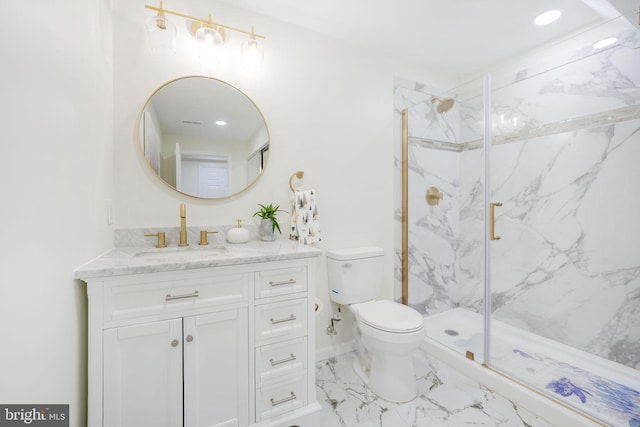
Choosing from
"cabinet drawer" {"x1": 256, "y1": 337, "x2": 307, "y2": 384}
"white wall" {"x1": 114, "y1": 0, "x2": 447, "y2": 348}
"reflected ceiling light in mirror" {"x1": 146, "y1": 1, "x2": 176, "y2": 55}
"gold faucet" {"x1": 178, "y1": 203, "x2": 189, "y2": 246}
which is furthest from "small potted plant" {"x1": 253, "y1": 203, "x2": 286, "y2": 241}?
"reflected ceiling light in mirror" {"x1": 146, "y1": 1, "x2": 176, "y2": 55}

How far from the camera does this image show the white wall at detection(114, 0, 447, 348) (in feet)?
4.98

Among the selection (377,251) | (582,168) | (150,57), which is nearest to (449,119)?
(582,168)

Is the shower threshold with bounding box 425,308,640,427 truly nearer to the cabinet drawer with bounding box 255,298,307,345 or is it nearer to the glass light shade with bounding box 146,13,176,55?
the cabinet drawer with bounding box 255,298,307,345

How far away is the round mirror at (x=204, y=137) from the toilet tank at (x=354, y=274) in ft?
2.78

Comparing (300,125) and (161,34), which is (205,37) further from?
(300,125)

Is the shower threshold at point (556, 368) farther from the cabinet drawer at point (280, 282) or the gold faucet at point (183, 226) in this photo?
the gold faucet at point (183, 226)

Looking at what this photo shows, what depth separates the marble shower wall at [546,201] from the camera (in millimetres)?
1823

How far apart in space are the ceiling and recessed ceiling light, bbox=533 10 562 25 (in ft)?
0.12

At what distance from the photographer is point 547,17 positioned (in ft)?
6.18

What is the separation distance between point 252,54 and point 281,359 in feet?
6.01

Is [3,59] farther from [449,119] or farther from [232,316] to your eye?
[449,119]

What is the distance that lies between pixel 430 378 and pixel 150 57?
8.85 feet

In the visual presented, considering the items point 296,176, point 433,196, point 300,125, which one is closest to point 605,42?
point 433,196

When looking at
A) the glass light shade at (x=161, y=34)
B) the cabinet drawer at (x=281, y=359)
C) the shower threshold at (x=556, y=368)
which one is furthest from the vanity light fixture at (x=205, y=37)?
the shower threshold at (x=556, y=368)
